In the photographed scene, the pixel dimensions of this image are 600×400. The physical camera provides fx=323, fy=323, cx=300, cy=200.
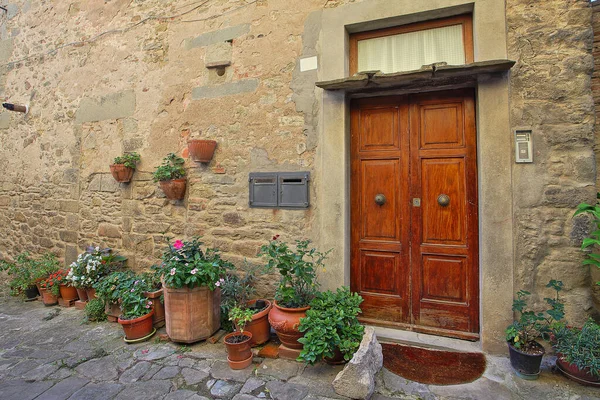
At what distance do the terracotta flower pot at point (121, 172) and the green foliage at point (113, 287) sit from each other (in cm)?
127

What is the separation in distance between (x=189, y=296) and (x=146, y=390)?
0.84 metres

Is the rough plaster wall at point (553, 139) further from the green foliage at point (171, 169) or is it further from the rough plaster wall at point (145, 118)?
the green foliage at point (171, 169)

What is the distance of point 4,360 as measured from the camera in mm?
2910

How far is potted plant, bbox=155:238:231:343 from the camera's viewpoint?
3055 mm

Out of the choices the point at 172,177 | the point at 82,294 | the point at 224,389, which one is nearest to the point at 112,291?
the point at 82,294

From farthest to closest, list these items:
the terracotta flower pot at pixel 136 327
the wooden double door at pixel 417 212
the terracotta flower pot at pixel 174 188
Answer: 1. the terracotta flower pot at pixel 174 188
2. the terracotta flower pot at pixel 136 327
3. the wooden double door at pixel 417 212

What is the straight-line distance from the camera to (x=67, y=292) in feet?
14.1

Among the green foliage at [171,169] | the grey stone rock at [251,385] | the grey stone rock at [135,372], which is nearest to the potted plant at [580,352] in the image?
the grey stone rock at [251,385]

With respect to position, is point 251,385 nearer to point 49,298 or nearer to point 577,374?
point 577,374

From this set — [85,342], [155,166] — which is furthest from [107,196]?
[85,342]

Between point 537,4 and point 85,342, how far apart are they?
5161 millimetres

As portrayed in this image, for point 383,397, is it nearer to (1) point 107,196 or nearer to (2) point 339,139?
(2) point 339,139

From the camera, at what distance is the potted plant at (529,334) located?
237 cm

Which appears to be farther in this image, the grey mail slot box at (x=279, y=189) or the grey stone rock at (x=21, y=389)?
the grey mail slot box at (x=279, y=189)
